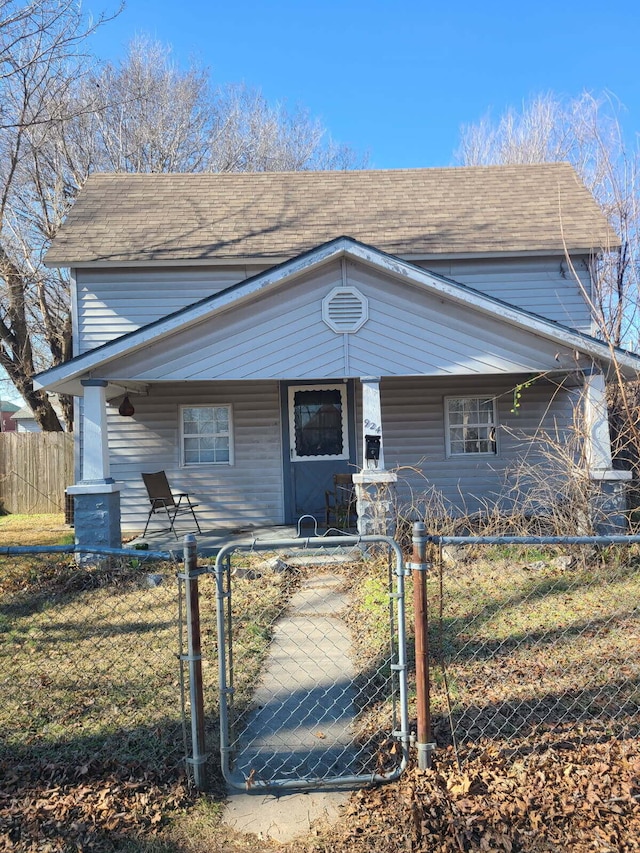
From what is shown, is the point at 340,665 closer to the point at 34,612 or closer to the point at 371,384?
the point at 34,612

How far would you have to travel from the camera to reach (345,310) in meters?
8.33

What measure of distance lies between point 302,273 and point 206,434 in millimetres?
3981

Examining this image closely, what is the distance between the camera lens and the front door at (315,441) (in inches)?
428

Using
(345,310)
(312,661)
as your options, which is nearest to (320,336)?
(345,310)

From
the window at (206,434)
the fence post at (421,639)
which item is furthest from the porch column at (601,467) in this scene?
the window at (206,434)

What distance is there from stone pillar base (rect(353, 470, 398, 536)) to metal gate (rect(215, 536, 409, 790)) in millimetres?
1331

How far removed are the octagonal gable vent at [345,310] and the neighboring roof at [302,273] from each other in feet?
1.47

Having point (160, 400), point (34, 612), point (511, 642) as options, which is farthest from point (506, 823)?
point (160, 400)

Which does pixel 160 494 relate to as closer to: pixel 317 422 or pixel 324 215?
pixel 317 422

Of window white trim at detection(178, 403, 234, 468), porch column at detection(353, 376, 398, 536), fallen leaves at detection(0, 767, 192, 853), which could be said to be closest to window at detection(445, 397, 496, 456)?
porch column at detection(353, 376, 398, 536)

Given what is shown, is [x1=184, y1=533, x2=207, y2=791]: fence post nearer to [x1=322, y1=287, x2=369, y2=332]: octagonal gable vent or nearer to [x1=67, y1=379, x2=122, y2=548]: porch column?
[x1=67, y1=379, x2=122, y2=548]: porch column

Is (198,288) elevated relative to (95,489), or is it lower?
elevated

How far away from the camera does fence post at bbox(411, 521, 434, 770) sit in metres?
3.09

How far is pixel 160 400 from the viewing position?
10930 millimetres
